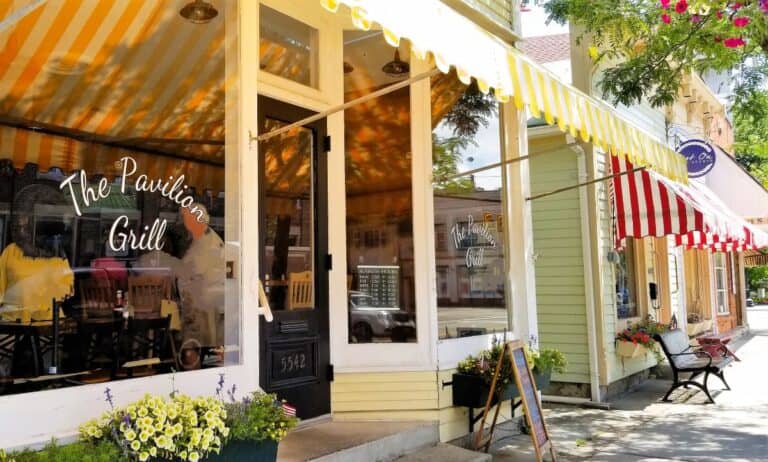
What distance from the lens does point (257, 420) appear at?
313 cm

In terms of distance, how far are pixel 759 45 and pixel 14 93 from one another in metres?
7.34

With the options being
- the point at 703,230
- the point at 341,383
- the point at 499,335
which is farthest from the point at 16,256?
the point at 703,230

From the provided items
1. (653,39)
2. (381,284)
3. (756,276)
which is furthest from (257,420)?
(756,276)

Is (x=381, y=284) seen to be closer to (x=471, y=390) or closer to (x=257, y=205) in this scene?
(x=471, y=390)

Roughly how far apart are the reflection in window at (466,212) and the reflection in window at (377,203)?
319mm

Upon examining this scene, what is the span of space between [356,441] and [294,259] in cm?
144

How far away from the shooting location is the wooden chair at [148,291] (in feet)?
14.3

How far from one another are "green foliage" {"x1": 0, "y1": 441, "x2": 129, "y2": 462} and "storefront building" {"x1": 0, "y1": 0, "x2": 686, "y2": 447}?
1.14 ft

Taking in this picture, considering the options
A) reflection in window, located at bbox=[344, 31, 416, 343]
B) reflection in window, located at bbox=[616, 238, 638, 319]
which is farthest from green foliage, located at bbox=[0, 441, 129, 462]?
reflection in window, located at bbox=[616, 238, 638, 319]

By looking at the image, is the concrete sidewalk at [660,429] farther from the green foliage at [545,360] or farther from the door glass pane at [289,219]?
the door glass pane at [289,219]

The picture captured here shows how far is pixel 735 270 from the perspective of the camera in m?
17.7

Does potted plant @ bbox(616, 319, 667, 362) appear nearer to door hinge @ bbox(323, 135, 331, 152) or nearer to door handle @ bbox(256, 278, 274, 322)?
door hinge @ bbox(323, 135, 331, 152)

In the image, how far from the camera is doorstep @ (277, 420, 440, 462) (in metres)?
3.93

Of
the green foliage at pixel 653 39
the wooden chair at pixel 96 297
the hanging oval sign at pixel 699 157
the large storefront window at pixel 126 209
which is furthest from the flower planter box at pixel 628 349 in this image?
the wooden chair at pixel 96 297
